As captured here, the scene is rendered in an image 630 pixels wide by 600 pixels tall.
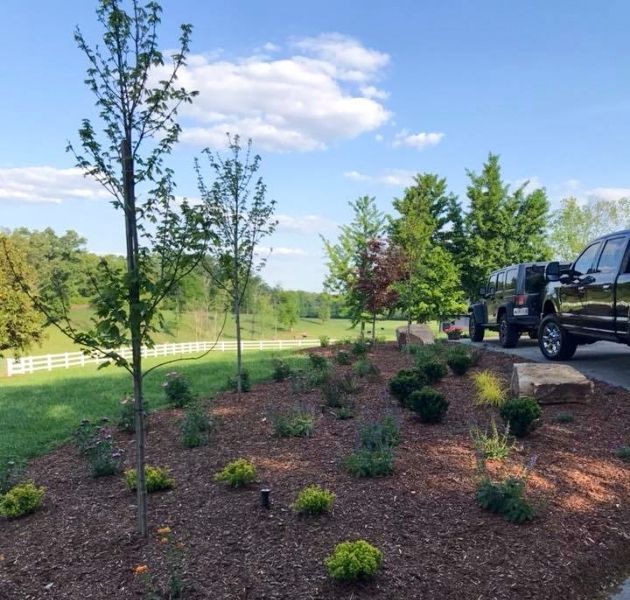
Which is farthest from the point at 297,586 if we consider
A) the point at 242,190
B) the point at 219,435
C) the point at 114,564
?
the point at 242,190

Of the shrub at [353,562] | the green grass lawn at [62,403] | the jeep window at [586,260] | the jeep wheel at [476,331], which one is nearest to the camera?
the shrub at [353,562]

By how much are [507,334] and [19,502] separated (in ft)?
34.9

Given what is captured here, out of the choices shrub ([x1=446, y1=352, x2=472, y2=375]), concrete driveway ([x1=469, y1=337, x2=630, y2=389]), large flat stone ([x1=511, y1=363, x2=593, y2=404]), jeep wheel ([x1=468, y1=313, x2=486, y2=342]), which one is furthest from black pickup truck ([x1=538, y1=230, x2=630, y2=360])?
jeep wheel ([x1=468, y1=313, x2=486, y2=342])

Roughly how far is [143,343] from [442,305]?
2678 cm

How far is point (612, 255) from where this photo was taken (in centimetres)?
755

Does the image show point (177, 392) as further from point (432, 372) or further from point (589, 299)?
point (589, 299)

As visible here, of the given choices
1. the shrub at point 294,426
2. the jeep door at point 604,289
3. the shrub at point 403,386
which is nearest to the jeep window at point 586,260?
the jeep door at point 604,289

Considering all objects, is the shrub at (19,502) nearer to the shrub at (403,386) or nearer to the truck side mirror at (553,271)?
the shrub at (403,386)

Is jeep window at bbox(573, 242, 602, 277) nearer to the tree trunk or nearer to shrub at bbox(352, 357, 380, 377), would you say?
shrub at bbox(352, 357, 380, 377)

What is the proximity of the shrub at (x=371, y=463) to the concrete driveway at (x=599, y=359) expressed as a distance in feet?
15.6

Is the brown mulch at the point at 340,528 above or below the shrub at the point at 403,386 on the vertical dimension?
below

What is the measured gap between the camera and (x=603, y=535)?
3.50m

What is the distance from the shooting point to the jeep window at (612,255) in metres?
7.31

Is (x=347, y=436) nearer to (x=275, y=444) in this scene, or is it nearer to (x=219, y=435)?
(x=275, y=444)
